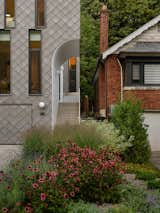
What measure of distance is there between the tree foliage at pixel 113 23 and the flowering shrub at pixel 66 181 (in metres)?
31.2

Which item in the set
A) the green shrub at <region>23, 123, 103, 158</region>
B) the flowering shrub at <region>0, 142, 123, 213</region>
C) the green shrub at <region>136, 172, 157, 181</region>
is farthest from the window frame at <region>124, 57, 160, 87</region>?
the flowering shrub at <region>0, 142, 123, 213</region>

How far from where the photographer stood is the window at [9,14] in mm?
24391

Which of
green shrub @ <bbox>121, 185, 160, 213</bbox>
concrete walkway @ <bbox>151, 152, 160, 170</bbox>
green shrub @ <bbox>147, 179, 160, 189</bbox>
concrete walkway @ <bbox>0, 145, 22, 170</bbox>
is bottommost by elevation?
concrete walkway @ <bbox>151, 152, 160, 170</bbox>

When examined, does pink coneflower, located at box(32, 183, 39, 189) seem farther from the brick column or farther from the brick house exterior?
the brick column

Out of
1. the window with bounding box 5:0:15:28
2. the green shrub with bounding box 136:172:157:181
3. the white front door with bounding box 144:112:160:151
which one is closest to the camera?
the green shrub with bounding box 136:172:157:181

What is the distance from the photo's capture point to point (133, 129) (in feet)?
58.5

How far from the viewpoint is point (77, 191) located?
348 inches

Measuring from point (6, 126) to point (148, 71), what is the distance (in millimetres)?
7665

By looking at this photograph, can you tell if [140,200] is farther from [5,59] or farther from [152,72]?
[5,59]

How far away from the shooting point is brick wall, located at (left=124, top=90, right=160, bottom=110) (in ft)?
79.4

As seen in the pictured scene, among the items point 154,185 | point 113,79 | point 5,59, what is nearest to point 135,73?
point 113,79

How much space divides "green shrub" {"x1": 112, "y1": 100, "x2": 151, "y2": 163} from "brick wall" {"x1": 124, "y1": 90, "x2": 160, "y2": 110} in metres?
5.80

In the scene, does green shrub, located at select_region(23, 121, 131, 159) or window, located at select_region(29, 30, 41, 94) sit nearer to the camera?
green shrub, located at select_region(23, 121, 131, 159)

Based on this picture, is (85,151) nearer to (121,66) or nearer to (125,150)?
(125,150)
